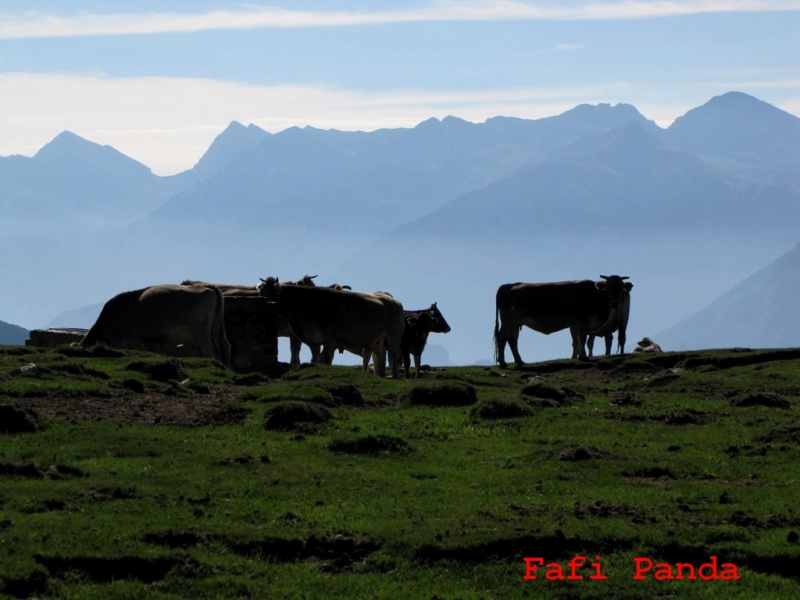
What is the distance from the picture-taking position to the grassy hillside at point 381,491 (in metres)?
14.2

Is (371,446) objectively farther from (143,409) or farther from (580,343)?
(580,343)

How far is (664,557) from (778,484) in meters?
4.41

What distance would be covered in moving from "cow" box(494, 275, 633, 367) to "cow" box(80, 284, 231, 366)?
13.4m

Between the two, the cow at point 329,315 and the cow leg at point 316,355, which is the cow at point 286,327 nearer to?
the cow leg at point 316,355

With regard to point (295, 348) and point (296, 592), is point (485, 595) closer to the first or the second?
point (296, 592)

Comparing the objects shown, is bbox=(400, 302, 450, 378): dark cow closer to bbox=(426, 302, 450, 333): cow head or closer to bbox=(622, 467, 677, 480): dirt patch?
bbox=(426, 302, 450, 333): cow head

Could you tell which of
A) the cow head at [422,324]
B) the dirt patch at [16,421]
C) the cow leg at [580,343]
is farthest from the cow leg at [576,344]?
the dirt patch at [16,421]

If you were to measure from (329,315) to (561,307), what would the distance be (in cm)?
1371

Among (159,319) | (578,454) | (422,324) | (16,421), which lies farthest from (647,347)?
(16,421)

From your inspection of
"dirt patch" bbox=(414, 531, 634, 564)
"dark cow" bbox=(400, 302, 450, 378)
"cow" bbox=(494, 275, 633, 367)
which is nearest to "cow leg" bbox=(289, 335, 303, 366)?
"dark cow" bbox=(400, 302, 450, 378)

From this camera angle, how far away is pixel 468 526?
15.8m

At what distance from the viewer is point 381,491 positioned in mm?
18000

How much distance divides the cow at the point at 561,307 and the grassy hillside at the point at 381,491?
1921cm

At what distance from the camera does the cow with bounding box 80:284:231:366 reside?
37375 millimetres
